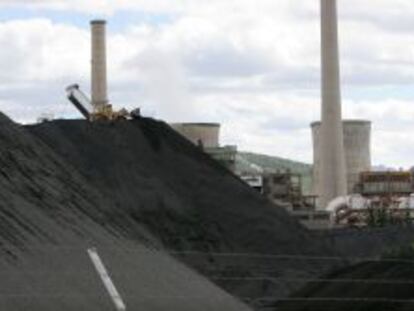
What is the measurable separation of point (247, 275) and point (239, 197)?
947 cm

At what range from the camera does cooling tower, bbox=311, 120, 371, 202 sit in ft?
371

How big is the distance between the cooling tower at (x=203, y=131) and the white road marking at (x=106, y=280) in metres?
85.5

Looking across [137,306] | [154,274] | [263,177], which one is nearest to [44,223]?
[154,274]

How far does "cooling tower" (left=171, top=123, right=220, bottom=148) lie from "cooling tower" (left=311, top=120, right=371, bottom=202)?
41.3ft

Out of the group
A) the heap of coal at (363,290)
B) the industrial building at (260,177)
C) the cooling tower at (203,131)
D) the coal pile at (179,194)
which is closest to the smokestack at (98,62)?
the industrial building at (260,177)

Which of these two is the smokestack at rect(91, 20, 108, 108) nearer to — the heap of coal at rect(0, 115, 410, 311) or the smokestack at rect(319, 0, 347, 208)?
the smokestack at rect(319, 0, 347, 208)

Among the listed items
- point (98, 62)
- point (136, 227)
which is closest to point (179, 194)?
point (136, 227)

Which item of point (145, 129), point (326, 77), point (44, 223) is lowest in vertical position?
point (44, 223)

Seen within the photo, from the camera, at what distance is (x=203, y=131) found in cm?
10344

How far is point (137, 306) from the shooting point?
14.0m

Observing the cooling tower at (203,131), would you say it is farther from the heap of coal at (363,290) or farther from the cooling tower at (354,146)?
the heap of coal at (363,290)

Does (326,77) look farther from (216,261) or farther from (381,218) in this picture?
(216,261)

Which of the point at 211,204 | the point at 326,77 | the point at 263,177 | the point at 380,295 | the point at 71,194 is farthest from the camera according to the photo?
the point at 263,177

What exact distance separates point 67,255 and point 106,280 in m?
1.05
